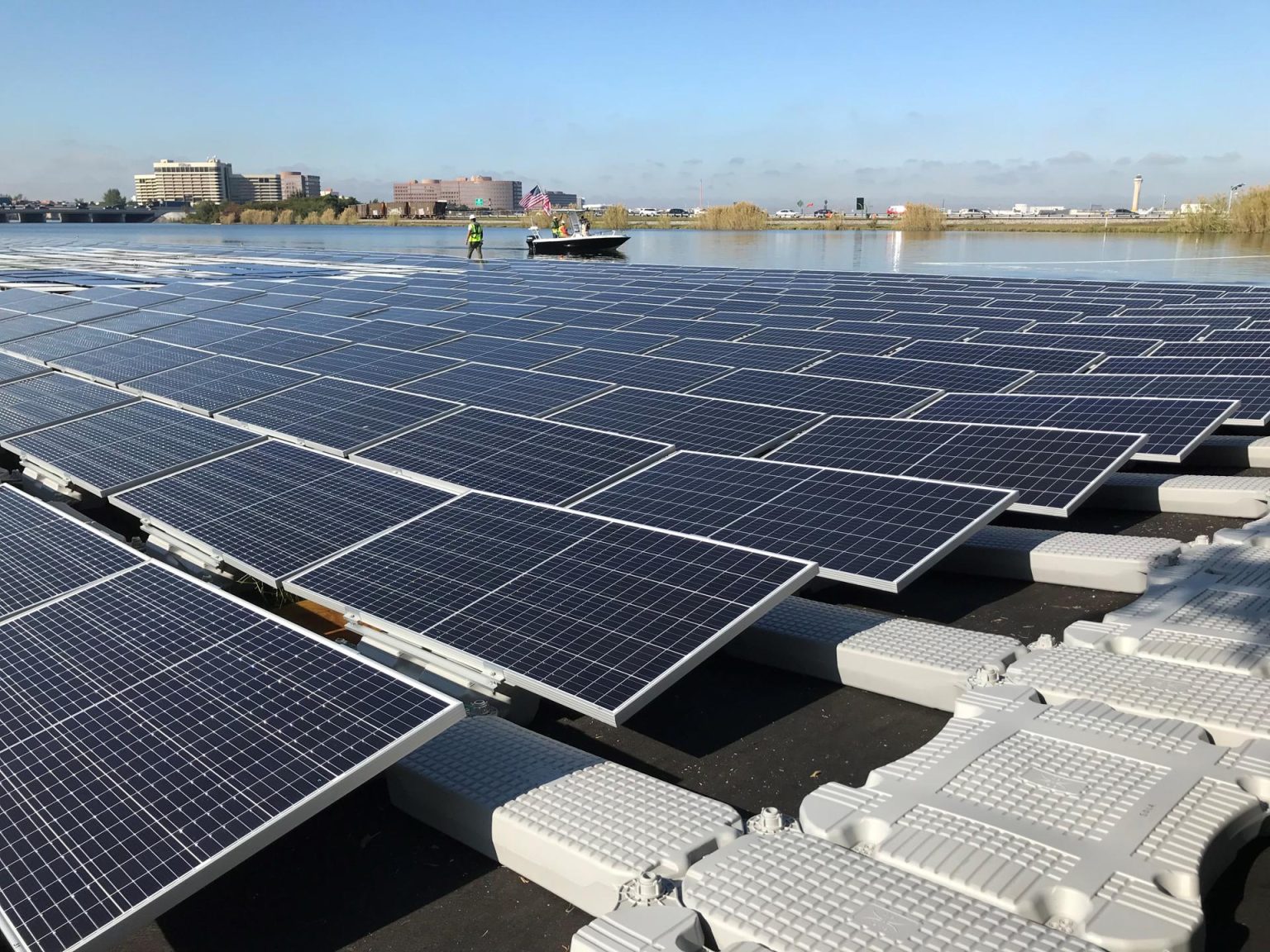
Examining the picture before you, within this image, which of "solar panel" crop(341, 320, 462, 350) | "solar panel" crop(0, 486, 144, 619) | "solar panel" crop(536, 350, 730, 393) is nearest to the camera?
"solar panel" crop(0, 486, 144, 619)

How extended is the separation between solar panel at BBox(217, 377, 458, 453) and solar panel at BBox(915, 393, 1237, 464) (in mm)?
7342

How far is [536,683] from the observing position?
611 cm

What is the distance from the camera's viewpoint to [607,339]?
20297mm

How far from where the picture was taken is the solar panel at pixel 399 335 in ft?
65.0

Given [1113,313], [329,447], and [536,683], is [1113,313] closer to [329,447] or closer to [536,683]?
→ [329,447]

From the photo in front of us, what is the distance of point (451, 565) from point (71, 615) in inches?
116

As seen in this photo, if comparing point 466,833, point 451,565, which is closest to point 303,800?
point 466,833

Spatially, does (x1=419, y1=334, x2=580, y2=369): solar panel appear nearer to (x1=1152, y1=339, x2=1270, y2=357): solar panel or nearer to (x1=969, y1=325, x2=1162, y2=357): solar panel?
(x1=969, y1=325, x2=1162, y2=357): solar panel

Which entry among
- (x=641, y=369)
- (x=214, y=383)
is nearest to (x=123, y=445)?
(x=214, y=383)

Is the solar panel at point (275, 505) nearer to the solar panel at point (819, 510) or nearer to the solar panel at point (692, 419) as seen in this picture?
the solar panel at point (819, 510)

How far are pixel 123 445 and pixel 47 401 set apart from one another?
399cm

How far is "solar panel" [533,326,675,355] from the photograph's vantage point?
19.2m

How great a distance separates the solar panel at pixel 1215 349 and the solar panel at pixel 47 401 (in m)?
19.1

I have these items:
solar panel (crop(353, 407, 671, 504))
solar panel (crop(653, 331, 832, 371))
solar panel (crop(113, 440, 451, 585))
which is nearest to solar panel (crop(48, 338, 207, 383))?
solar panel (crop(113, 440, 451, 585))
